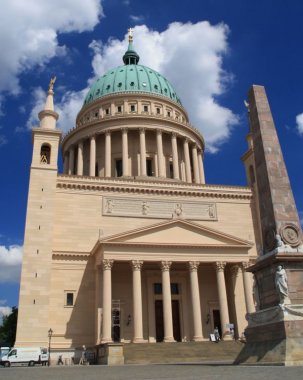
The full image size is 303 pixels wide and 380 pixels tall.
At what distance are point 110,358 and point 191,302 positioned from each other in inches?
447

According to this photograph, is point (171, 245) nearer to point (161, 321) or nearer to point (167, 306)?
point (167, 306)

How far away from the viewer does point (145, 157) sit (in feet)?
181

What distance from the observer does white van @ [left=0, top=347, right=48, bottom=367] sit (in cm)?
3162

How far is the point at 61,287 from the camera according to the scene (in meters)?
37.1

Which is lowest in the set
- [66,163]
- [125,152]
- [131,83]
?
[125,152]

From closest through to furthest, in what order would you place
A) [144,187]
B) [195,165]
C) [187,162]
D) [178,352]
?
1. [178,352]
2. [144,187]
3. [187,162]
4. [195,165]

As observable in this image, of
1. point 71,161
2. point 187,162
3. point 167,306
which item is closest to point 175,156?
point 187,162

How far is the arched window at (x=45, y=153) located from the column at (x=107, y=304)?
12.6m

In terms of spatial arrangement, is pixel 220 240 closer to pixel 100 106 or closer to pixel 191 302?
pixel 191 302

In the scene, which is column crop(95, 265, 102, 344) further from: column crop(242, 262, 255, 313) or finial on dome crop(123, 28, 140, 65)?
finial on dome crop(123, 28, 140, 65)

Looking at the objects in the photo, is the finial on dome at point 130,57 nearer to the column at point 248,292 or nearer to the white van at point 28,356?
the column at point 248,292

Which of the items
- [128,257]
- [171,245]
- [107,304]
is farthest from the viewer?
[171,245]

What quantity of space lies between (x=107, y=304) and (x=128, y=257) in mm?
4202

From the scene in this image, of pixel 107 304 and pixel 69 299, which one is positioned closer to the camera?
pixel 107 304
